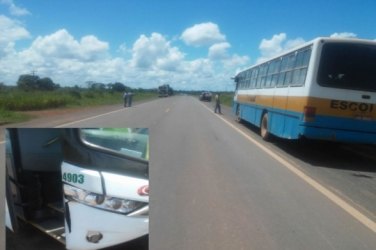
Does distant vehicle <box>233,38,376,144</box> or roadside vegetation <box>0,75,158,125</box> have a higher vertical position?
distant vehicle <box>233,38,376,144</box>

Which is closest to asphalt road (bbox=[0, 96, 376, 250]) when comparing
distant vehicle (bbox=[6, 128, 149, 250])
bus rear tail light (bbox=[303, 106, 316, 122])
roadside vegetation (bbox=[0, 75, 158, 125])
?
bus rear tail light (bbox=[303, 106, 316, 122])

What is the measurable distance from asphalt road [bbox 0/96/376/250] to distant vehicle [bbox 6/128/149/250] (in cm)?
276

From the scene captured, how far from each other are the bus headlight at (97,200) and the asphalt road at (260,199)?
9.12 feet

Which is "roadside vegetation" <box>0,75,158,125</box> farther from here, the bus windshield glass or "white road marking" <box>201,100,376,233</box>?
the bus windshield glass

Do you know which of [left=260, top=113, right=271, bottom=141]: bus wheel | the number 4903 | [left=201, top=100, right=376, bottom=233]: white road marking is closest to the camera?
the number 4903

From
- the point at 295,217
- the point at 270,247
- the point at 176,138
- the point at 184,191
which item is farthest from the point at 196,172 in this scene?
the point at 176,138

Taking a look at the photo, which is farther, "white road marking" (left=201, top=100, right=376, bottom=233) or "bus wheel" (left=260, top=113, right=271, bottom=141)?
"bus wheel" (left=260, top=113, right=271, bottom=141)

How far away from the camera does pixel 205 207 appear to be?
6965mm

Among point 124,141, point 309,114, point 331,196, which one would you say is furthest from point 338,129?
point 124,141

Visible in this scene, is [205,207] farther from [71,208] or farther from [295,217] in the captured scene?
[71,208]

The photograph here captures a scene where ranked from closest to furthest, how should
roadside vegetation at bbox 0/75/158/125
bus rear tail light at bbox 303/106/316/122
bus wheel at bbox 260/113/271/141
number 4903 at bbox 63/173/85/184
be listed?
number 4903 at bbox 63/173/85/184, bus rear tail light at bbox 303/106/316/122, bus wheel at bbox 260/113/271/141, roadside vegetation at bbox 0/75/158/125

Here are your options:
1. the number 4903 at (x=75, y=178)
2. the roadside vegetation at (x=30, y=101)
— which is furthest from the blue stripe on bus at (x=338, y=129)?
the roadside vegetation at (x=30, y=101)

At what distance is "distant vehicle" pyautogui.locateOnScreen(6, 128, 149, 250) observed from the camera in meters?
2.39

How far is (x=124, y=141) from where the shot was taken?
2.48 meters
